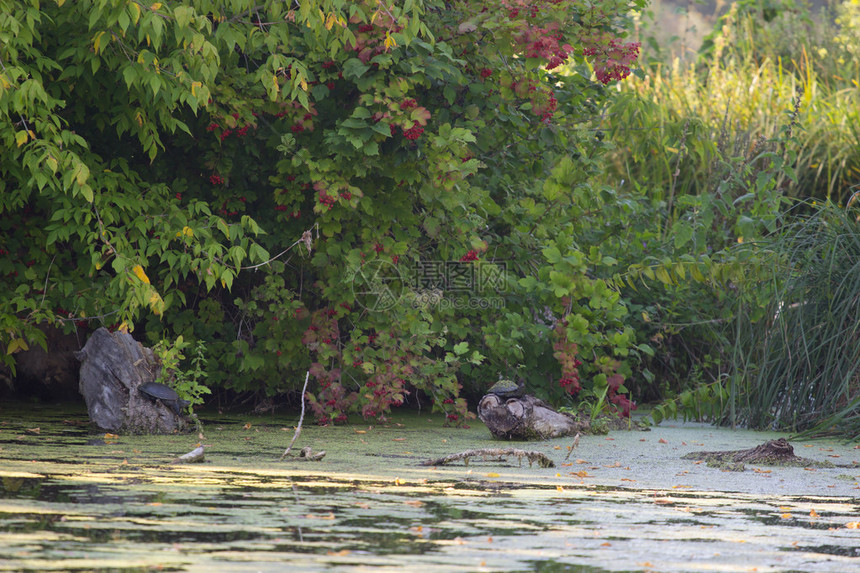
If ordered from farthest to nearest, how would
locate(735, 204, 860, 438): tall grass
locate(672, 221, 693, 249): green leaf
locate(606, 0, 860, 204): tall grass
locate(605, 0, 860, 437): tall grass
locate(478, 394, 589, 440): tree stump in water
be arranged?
1. locate(606, 0, 860, 204): tall grass
2. locate(672, 221, 693, 249): green leaf
3. locate(605, 0, 860, 437): tall grass
4. locate(735, 204, 860, 438): tall grass
5. locate(478, 394, 589, 440): tree stump in water

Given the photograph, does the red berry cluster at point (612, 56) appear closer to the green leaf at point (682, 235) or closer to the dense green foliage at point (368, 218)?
the dense green foliage at point (368, 218)

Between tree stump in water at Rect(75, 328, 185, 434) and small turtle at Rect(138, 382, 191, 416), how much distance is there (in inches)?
0.7

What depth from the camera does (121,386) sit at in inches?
199

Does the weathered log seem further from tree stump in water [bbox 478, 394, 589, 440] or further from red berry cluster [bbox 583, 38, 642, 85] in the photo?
red berry cluster [bbox 583, 38, 642, 85]

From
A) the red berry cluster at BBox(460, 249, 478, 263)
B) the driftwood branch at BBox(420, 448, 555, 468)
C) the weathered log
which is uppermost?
the red berry cluster at BBox(460, 249, 478, 263)

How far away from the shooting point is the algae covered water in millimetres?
2307

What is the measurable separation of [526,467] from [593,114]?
3086mm

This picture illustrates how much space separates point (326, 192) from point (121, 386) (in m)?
1.38

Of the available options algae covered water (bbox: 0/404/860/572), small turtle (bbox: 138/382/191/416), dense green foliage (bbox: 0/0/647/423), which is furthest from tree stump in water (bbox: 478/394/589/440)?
small turtle (bbox: 138/382/191/416)

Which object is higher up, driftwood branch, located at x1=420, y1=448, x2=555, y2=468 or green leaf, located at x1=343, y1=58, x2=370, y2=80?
green leaf, located at x1=343, y1=58, x2=370, y2=80

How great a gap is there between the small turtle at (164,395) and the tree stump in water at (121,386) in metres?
0.02

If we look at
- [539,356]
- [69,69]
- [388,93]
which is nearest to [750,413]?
[539,356]

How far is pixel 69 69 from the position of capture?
188 inches

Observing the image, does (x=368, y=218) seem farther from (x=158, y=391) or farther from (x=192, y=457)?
(x=192, y=457)
